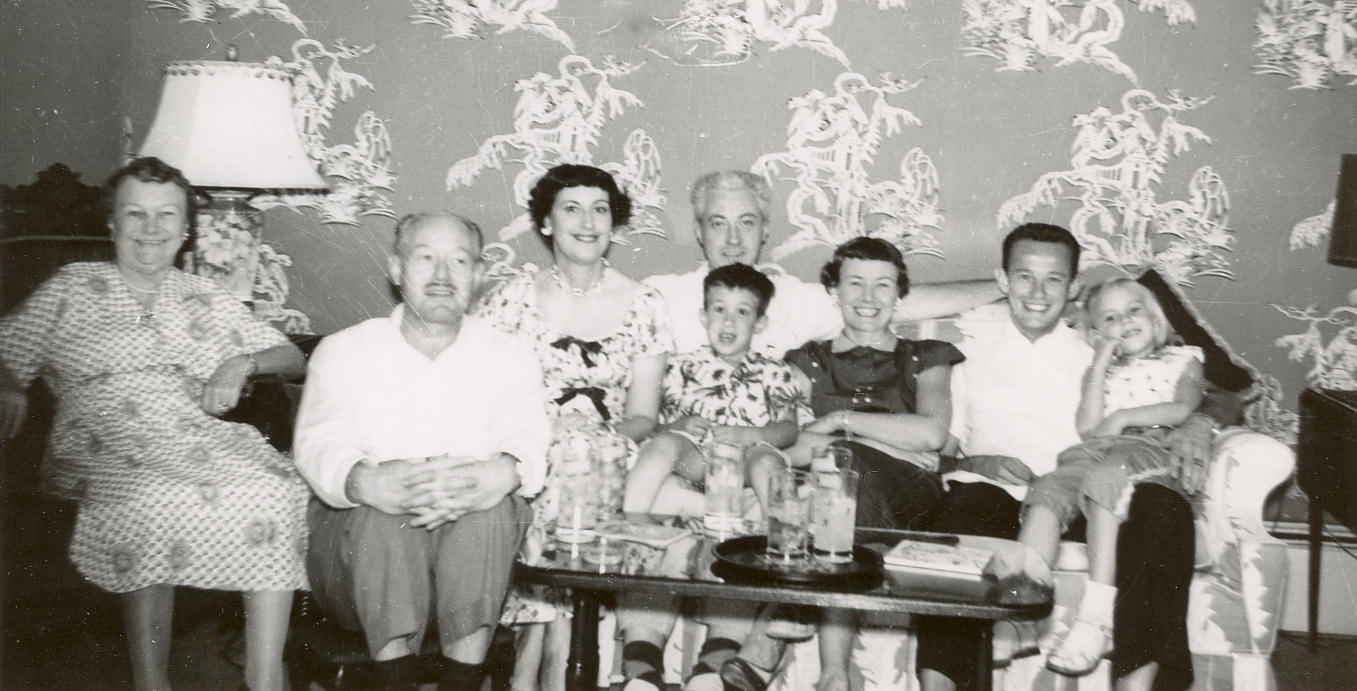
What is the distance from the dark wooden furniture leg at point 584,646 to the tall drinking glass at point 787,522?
38cm

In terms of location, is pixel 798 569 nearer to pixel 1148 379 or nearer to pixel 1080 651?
pixel 1080 651

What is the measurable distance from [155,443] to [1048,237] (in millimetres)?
2284

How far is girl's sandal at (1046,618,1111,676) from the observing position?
2.40m

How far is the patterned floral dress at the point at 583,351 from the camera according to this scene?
9.71 feet

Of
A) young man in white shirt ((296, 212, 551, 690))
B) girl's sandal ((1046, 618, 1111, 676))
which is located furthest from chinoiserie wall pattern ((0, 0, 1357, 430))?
girl's sandal ((1046, 618, 1111, 676))

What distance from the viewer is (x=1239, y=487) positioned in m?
2.76

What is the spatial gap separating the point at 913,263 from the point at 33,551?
253 cm

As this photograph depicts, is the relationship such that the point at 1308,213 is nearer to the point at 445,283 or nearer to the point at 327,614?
the point at 445,283

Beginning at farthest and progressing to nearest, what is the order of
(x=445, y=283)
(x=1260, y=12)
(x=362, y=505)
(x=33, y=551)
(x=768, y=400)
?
1. (x=1260, y=12)
2. (x=768, y=400)
3. (x=33, y=551)
4. (x=445, y=283)
5. (x=362, y=505)

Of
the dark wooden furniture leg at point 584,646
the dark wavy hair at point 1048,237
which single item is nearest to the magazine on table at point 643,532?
the dark wooden furniture leg at point 584,646

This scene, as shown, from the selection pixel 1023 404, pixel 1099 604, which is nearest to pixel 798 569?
pixel 1099 604

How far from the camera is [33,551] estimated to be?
104 inches

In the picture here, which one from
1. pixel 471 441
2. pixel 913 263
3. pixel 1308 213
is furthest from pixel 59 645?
pixel 1308 213

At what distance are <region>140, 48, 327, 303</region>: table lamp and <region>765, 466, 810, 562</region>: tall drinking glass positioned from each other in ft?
6.52
